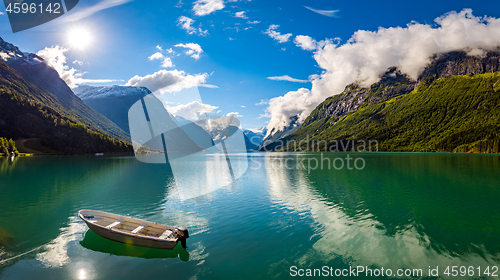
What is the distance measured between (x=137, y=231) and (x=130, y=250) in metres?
1.42

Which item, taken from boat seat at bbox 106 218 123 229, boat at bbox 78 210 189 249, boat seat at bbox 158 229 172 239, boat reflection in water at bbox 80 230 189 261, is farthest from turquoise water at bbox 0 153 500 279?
boat seat at bbox 106 218 123 229

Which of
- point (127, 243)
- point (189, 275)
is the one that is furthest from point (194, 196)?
point (189, 275)

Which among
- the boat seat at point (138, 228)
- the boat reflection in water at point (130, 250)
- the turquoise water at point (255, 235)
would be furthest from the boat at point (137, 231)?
the turquoise water at point (255, 235)

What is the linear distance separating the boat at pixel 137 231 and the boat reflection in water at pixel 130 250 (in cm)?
58

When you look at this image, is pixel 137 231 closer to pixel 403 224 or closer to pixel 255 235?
pixel 255 235

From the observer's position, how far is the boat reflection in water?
1662cm

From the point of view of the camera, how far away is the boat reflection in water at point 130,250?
16625mm

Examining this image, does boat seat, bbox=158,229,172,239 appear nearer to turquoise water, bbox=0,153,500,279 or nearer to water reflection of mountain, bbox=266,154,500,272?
turquoise water, bbox=0,153,500,279

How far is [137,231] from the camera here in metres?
18.1

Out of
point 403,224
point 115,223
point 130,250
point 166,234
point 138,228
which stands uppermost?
point 115,223

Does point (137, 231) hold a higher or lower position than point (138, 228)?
lower

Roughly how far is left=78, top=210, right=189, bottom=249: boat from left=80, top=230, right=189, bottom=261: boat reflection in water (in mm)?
580

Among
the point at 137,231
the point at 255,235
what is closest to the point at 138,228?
the point at 137,231

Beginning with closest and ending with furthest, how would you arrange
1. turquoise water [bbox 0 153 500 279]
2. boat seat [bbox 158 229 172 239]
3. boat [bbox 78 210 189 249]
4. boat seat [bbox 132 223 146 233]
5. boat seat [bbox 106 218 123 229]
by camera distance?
turquoise water [bbox 0 153 500 279]
boat [bbox 78 210 189 249]
boat seat [bbox 158 229 172 239]
boat seat [bbox 132 223 146 233]
boat seat [bbox 106 218 123 229]
